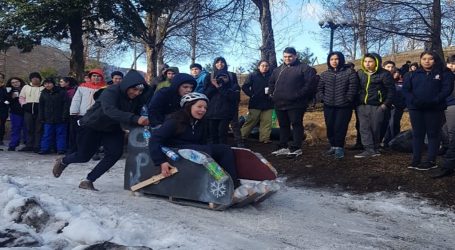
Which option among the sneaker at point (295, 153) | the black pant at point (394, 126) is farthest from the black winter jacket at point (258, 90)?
the black pant at point (394, 126)

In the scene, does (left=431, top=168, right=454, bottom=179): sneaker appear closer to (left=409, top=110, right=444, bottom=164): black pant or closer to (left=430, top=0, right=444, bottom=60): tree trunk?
(left=409, top=110, right=444, bottom=164): black pant

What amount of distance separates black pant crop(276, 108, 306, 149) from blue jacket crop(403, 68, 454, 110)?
6.48 feet

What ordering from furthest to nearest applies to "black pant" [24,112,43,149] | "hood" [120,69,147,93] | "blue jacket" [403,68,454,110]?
"black pant" [24,112,43,149] < "blue jacket" [403,68,454,110] < "hood" [120,69,147,93]

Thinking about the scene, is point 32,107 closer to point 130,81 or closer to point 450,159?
point 130,81

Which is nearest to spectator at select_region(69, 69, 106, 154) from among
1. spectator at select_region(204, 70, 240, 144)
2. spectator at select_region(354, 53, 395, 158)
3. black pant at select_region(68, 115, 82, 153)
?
black pant at select_region(68, 115, 82, 153)

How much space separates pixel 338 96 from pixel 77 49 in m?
10.3

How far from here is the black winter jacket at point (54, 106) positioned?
35.8 feet

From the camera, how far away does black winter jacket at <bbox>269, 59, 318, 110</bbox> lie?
8875 mm

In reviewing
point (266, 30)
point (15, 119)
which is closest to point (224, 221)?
point (15, 119)

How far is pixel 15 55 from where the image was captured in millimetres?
51031

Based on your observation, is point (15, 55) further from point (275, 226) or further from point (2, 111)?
point (275, 226)

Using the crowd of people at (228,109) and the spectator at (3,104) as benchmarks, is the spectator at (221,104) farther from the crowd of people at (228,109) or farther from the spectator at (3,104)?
the spectator at (3,104)

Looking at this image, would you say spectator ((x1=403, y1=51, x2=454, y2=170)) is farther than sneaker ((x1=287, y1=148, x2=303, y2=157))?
No

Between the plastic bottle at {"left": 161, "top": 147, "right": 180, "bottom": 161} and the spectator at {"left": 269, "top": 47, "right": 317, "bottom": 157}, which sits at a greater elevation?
the spectator at {"left": 269, "top": 47, "right": 317, "bottom": 157}
